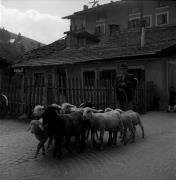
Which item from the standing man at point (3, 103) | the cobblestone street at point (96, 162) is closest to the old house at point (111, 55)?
the standing man at point (3, 103)

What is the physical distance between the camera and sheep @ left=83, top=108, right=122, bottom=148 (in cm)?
784

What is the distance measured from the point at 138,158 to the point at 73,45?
23210mm

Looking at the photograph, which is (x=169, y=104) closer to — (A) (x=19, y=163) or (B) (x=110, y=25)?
(A) (x=19, y=163)

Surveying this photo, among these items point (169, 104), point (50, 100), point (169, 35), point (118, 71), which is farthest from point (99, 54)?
point (50, 100)

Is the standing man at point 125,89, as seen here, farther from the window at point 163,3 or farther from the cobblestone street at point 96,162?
the window at point 163,3

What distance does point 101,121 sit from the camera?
26.3 feet

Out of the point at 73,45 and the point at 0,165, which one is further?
the point at 73,45

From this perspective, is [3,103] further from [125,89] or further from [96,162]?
[96,162]

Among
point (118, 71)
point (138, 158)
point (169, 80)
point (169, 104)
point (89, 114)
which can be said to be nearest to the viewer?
point (138, 158)

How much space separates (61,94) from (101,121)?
4.57 meters

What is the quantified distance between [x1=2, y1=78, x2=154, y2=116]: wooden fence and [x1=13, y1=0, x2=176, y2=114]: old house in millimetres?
40

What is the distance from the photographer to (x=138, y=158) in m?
6.94

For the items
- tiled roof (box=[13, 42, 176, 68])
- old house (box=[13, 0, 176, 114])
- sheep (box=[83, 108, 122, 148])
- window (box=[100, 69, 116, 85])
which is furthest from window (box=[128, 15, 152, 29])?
sheep (box=[83, 108, 122, 148])

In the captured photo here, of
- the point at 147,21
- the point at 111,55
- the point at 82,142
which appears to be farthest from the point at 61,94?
the point at 147,21
